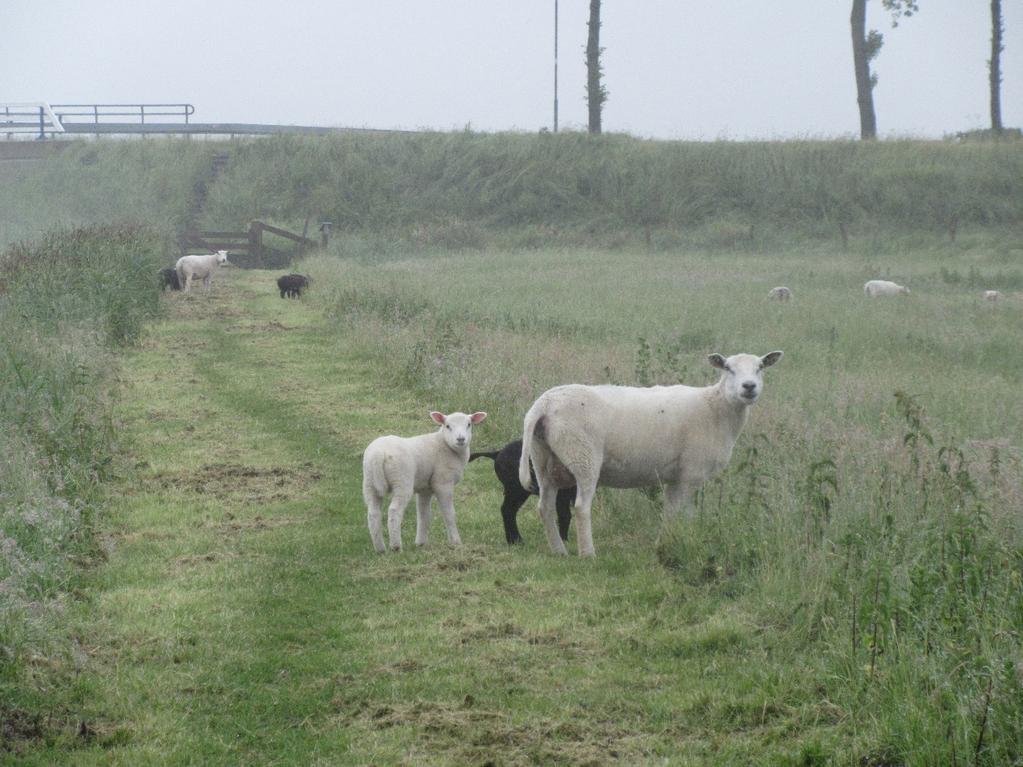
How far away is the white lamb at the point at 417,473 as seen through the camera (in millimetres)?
9617

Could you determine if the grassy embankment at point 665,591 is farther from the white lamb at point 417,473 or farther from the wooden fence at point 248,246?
the wooden fence at point 248,246

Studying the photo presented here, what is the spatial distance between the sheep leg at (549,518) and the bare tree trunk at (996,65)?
48492mm

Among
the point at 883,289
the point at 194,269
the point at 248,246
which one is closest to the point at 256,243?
the point at 248,246

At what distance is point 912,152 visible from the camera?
163 feet

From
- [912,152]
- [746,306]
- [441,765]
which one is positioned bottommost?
[441,765]

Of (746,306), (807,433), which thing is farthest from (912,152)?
(807,433)

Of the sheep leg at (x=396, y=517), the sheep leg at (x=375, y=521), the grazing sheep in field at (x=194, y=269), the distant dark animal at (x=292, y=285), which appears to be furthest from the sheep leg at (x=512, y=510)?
the grazing sheep in field at (x=194, y=269)

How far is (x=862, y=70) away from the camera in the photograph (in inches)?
2073

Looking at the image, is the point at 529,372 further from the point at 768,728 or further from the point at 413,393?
the point at 768,728

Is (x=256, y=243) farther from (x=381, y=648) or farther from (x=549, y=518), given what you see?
(x=381, y=648)

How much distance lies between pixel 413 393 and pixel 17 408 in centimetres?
616

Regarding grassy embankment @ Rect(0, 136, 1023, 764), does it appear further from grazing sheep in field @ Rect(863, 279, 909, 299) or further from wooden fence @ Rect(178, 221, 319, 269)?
wooden fence @ Rect(178, 221, 319, 269)

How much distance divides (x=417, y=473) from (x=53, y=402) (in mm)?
4429

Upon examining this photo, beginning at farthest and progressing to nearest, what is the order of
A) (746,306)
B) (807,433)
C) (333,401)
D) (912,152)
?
(912,152), (746,306), (333,401), (807,433)
